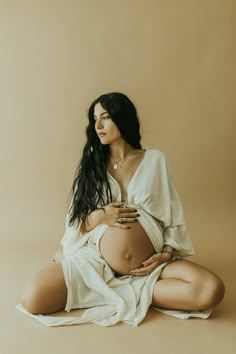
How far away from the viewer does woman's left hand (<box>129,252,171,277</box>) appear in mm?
2465

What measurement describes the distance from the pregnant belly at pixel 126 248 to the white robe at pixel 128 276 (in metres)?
0.03

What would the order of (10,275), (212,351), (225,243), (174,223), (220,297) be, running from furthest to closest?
(225,243) < (10,275) < (174,223) < (220,297) < (212,351)

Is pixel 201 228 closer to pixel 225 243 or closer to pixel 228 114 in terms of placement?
pixel 225 243

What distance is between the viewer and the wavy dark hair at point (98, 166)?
102 inches

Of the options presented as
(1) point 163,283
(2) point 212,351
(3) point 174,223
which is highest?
(3) point 174,223

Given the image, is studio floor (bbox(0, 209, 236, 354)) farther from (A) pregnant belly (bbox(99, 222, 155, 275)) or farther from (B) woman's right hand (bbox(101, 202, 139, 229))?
(B) woman's right hand (bbox(101, 202, 139, 229))

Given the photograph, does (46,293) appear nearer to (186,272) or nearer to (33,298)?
(33,298)

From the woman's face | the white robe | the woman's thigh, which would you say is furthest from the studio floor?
the woman's face

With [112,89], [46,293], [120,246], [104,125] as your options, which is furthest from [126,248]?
[112,89]

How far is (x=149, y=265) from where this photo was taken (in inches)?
97.8

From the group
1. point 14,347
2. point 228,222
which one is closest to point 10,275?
point 14,347

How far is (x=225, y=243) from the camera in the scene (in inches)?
135

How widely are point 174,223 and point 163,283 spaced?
32 centimetres

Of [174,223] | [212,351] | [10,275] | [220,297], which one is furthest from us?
Answer: [10,275]
